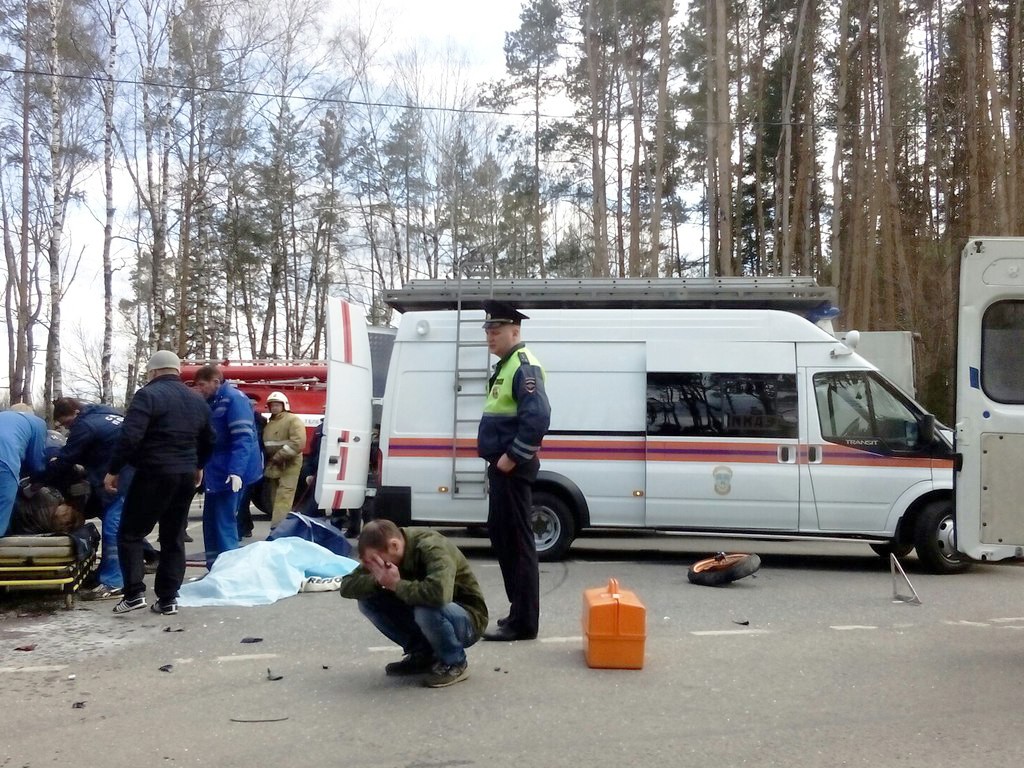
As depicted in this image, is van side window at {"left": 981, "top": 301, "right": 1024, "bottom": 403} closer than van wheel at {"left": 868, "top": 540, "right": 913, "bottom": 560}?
Yes

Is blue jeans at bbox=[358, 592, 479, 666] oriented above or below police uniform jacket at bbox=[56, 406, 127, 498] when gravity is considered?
below

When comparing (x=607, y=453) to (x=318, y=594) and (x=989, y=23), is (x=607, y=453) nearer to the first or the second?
(x=318, y=594)

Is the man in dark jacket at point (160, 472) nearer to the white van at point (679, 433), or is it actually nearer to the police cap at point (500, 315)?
the white van at point (679, 433)

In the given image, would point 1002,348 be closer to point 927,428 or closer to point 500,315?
point 927,428

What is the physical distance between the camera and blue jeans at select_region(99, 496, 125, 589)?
7.88 meters

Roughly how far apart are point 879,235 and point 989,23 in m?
7.70

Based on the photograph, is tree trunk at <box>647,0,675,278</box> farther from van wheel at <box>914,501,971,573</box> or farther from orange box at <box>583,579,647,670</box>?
orange box at <box>583,579,647,670</box>

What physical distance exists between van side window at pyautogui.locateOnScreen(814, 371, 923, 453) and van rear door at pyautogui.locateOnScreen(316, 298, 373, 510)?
14.4 ft

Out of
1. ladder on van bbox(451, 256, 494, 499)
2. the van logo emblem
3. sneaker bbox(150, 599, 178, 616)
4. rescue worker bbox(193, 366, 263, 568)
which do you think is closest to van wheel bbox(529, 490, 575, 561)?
ladder on van bbox(451, 256, 494, 499)

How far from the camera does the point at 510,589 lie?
6.29 metres

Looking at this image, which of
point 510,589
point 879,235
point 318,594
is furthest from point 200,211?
point 510,589

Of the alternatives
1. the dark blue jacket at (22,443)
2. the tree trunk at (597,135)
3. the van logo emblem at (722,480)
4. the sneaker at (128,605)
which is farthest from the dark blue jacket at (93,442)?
the tree trunk at (597,135)

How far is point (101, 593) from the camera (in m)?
7.76

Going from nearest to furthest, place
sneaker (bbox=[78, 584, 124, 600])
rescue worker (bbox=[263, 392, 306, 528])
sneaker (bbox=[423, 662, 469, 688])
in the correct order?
sneaker (bbox=[423, 662, 469, 688]) < sneaker (bbox=[78, 584, 124, 600]) < rescue worker (bbox=[263, 392, 306, 528])
